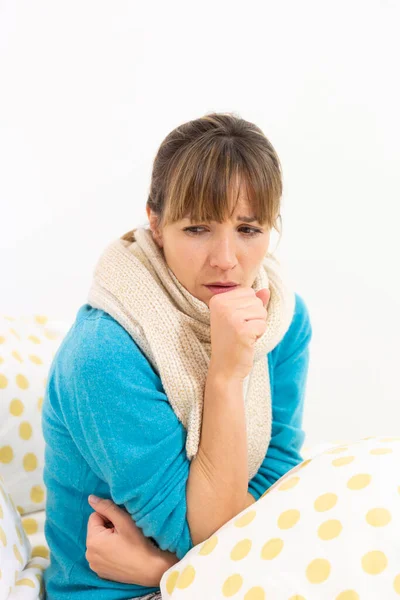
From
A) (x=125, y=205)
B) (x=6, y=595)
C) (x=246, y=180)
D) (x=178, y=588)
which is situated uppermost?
(x=246, y=180)

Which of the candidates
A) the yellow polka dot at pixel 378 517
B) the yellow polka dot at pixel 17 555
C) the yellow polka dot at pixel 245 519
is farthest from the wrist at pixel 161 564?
the yellow polka dot at pixel 378 517

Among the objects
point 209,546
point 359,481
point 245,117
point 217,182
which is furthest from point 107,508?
point 245,117

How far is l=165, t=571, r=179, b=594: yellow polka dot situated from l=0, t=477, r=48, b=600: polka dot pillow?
32 centimetres

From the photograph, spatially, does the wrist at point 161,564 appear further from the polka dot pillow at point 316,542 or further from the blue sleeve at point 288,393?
the blue sleeve at point 288,393

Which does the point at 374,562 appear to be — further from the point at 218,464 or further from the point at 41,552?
the point at 41,552

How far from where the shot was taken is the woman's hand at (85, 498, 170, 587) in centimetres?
136

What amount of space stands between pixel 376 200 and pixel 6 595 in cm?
167

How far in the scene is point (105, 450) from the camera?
1320mm

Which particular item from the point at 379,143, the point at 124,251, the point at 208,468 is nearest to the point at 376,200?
the point at 379,143

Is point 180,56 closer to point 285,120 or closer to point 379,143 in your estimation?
point 285,120

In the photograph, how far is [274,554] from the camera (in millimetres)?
1146

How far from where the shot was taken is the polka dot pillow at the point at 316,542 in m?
1.08

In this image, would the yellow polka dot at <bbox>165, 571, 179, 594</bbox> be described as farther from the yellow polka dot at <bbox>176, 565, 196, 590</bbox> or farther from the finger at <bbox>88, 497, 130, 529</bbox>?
the finger at <bbox>88, 497, 130, 529</bbox>

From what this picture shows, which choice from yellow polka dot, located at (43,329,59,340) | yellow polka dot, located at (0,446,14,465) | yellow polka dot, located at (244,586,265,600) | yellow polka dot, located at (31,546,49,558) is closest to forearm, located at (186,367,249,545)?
yellow polka dot, located at (244,586,265,600)
